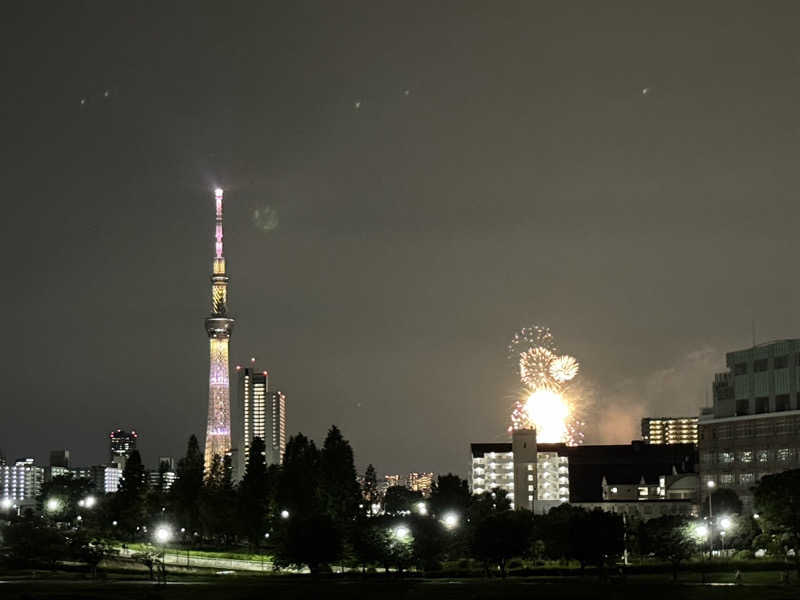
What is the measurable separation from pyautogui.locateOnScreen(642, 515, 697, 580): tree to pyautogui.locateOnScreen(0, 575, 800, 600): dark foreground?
1060cm

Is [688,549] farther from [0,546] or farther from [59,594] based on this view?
[0,546]

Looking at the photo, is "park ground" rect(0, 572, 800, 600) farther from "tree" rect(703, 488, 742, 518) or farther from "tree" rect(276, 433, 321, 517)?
"tree" rect(703, 488, 742, 518)

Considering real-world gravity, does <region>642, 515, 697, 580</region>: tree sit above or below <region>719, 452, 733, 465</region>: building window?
below

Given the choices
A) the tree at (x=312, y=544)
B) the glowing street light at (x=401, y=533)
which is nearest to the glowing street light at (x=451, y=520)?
the glowing street light at (x=401, y=533)

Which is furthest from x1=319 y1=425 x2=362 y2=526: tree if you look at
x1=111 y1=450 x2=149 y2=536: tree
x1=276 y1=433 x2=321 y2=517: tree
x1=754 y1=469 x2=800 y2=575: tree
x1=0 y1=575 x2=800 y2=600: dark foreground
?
x1=0 y1=575 x2=800 y2=600: dark foreground

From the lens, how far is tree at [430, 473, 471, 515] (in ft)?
594

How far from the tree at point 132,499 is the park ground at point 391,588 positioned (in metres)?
66.5

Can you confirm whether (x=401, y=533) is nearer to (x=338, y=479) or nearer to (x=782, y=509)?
(x=782, y=509)

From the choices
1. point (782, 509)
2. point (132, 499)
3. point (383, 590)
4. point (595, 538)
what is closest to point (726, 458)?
point (782, 509)

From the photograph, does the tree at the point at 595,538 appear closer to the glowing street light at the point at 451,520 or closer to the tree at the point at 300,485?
the glowing street light at the point at 451,520

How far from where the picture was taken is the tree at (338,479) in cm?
16775

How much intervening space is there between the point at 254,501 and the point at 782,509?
240ft

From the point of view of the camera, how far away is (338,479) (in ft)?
566

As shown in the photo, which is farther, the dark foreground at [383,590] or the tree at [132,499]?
the tree at [132,499]
